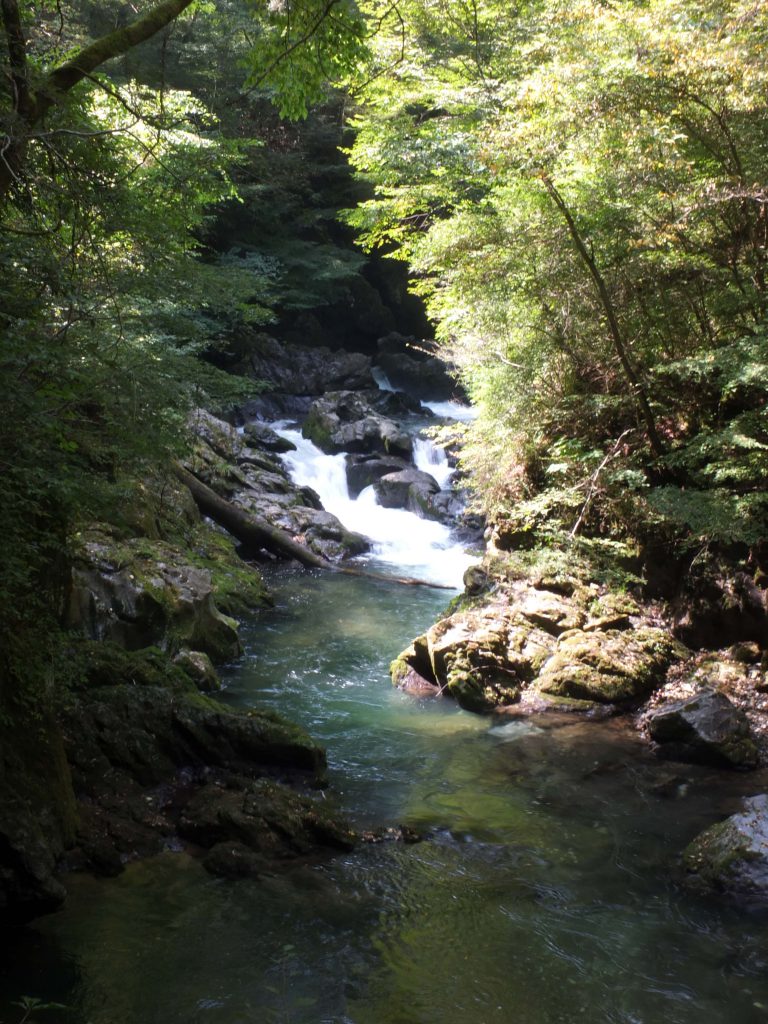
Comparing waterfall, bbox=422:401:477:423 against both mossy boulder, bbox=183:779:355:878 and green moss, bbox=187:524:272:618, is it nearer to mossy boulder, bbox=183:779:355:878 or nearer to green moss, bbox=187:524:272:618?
green moss, bbox=187:524:272:618

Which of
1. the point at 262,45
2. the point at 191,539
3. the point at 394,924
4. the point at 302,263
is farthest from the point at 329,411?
the point at 394,924

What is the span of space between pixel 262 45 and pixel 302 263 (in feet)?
69.3

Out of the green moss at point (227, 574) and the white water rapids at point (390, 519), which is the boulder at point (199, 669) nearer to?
the green moss at point (227, 574)

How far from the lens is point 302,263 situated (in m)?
25.5

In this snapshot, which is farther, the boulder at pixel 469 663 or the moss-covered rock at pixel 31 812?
the boulder at pixel 469 663

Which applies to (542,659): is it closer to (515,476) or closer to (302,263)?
(515,476)

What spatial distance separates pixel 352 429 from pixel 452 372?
26.6 ft

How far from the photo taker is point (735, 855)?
5008mm

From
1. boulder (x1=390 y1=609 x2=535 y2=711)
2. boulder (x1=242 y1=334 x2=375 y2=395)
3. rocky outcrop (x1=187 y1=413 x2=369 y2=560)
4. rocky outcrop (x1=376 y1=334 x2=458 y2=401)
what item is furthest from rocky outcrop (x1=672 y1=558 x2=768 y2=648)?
rocky outcrop (x1=376 y1=334 x2=458 y2=401)

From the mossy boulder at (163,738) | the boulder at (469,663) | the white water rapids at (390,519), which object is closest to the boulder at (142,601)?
the mossy boulder at (163,738)

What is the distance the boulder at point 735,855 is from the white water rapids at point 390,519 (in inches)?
315

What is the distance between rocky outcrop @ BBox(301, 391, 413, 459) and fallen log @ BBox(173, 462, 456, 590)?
630 centimetres

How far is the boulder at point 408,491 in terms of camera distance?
17.6 m

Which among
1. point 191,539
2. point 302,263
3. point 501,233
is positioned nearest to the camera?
point 501,233
